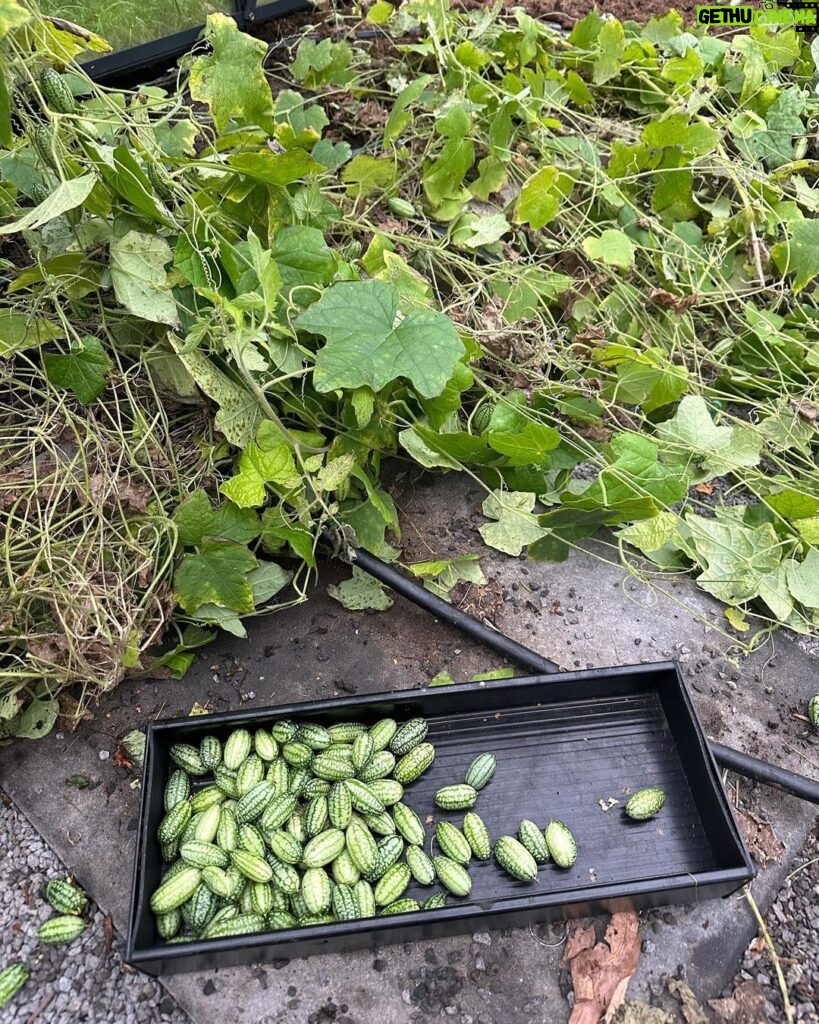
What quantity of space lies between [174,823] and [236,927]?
0.25 meters

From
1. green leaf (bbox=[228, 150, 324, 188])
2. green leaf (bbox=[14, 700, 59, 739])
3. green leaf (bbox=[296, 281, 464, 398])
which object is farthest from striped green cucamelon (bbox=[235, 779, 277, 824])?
green leaf (bbox=[228, 150, 324, 188])

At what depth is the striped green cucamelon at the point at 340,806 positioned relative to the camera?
1.57m

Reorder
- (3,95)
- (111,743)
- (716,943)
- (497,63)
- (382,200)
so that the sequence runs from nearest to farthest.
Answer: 1. (3,95)
2. (716,943)
3. (111,743)
4. (382,200)
5. (497,63)

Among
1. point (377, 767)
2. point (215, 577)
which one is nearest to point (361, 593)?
point (215, 577)

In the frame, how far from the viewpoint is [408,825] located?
1579 mm

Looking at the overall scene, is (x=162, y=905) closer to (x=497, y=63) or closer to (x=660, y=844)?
(x=660, y=844)

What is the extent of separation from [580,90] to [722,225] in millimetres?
807

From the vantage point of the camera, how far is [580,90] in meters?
2.91

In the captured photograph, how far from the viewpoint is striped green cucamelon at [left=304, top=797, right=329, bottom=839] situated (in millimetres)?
1570

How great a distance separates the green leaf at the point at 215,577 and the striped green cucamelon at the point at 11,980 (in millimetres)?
806

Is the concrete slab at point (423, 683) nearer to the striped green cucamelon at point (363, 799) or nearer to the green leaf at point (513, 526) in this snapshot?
the green leaf at point (513, 526)

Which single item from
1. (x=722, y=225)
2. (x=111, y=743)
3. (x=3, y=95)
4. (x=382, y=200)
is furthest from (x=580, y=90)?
(x=111, y=743)

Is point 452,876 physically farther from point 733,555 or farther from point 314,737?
point 733,555

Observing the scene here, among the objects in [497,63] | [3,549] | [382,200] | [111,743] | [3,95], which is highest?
[3,95]
